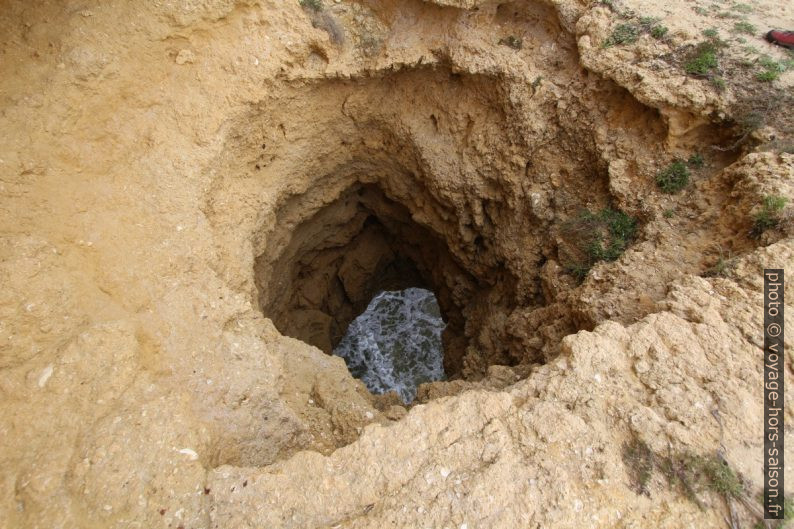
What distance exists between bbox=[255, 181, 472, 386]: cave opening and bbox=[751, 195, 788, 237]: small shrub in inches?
206

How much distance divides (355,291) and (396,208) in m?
2.63

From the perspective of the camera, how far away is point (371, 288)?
11.2 m

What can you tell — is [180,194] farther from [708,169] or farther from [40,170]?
[708,169]

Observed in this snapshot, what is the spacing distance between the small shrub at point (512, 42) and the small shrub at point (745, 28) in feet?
8.56

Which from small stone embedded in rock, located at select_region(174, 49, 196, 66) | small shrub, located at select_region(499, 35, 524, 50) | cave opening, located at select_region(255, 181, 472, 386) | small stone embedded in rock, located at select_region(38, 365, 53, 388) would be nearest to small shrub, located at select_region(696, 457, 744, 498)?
small stone embedded in rock, located at select_region(38, 365, 53, 388)

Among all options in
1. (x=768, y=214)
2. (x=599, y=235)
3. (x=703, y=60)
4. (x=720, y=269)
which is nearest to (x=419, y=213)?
(x=599, y=235)

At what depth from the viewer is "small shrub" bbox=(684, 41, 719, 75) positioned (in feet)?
16.7

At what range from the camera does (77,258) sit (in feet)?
13.8

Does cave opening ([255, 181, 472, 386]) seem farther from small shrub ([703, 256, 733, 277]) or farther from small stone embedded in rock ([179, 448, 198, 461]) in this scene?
small shrub ([703, 256, 733, 277])

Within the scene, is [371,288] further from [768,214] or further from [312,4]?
[768,214]

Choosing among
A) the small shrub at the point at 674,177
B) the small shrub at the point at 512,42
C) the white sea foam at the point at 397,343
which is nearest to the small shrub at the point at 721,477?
the small shrub at the point at 674,177

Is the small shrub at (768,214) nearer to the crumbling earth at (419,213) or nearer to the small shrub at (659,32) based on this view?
the crumbling earth at (419,213)

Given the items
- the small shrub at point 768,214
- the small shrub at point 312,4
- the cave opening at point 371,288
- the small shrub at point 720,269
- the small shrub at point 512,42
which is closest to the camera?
the small shrub at point 720,269

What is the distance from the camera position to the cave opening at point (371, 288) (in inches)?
333
